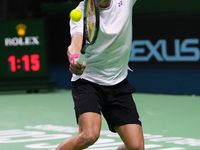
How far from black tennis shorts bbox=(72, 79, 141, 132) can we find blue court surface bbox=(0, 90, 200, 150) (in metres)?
1.28

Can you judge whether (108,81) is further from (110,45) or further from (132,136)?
(132,136)

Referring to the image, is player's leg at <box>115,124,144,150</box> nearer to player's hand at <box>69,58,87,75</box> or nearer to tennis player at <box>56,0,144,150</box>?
tennis player at <box>56,0,144,150</box>

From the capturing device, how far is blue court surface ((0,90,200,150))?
17.6 feet

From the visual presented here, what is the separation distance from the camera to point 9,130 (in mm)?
6332

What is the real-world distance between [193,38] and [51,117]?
357 cm

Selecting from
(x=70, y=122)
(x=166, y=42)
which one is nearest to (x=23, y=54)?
(x=166, y=42)

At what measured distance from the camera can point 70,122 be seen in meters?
6.93

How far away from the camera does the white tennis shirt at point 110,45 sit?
3.72 meters

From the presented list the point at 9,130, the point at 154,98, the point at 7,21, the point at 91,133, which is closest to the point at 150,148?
the point at 91,133

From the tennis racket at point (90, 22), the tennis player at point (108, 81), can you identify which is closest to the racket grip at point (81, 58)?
the tennis racket at point (90, 22)

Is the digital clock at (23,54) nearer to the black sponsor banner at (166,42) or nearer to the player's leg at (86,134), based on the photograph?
the black sponsor banner at (166,42)

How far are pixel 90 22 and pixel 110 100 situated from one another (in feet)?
2.31

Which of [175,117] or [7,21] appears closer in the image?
[175,117]

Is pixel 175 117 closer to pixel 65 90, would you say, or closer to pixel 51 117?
pixel 51 117
